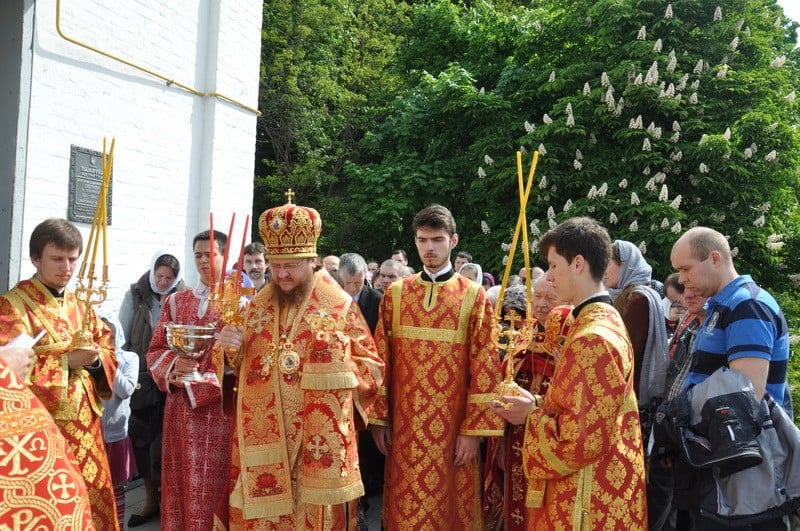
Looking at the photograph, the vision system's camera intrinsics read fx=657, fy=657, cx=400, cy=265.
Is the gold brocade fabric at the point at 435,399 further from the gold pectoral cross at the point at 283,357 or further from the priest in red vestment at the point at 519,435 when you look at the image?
the gold pectoral cross at the point at 283,357

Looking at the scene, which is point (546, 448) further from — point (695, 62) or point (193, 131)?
point (695, 62)

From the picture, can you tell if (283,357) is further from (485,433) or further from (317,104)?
(317,104)

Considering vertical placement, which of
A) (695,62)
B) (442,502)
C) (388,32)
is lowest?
(442,502)

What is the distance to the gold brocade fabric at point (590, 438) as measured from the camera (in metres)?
2.49

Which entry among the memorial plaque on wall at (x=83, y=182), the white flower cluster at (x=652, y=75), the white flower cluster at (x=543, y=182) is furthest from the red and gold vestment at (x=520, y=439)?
the white flower cluster at (x=652, y=75)

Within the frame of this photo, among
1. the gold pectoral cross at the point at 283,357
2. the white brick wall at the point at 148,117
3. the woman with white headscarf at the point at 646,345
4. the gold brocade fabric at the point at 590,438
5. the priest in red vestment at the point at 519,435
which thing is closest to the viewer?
the gold brocade fabric at the point at 590,438

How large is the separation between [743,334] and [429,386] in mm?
1747

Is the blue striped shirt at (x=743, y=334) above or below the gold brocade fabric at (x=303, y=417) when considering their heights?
above

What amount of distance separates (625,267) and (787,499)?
1.61 meters

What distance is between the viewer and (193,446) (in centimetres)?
398

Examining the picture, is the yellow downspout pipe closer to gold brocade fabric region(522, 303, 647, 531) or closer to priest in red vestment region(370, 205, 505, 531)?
A: priest in red vestment region(370, 205, 505, 531)

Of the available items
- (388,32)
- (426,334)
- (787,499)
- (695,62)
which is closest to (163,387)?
(426,334)

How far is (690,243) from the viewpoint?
10.5 ft

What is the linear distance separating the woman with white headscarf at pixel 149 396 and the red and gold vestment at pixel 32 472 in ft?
12.7
